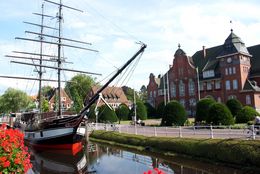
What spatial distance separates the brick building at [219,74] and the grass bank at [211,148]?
30.9 meters

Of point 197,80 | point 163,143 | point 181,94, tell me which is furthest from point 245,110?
point 181,94

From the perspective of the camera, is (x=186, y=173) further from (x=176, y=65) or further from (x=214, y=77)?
(x=176, y=65)

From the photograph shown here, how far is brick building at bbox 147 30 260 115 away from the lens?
50500 millimetres

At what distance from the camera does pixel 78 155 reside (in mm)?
25719

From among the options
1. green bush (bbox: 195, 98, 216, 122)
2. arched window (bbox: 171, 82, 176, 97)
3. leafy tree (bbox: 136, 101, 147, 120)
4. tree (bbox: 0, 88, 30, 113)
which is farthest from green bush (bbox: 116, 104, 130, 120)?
tree (bbox: 0, 88, 30, 113)

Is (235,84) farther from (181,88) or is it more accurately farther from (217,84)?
(181,88)

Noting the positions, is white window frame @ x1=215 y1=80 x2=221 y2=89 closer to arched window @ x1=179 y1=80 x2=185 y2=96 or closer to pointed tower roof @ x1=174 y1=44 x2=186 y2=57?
arched window @ x1=179 y1=80 x2=185 y2=96

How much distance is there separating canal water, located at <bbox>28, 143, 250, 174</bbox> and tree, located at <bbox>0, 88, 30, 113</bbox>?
64.7 meters

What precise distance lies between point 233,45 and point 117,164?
38.8 meters

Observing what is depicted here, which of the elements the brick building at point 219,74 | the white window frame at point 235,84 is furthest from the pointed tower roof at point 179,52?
the white window frame at point 235,84

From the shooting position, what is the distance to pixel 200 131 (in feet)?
80.1

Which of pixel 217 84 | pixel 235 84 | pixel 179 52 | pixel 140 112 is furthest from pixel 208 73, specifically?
pixel 140 112

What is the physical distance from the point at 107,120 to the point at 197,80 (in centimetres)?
2191

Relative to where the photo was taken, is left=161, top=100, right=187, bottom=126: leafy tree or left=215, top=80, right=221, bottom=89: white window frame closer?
Answer: left=161, top=100, right=187, bottom=126: leafy tree
